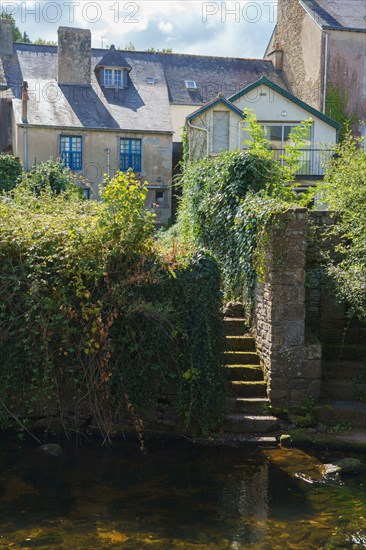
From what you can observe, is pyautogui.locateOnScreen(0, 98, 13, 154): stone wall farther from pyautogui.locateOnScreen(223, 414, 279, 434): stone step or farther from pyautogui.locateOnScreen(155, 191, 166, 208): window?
pyautogui.locateOnScreen(223, 414, 279, 434): stone step

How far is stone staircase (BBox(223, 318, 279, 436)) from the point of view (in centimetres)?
1003

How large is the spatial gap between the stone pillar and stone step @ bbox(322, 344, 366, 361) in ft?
3.45

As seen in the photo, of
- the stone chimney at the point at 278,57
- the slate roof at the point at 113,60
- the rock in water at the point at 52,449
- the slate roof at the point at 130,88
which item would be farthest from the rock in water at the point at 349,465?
the stone chimney at the point at 278,57

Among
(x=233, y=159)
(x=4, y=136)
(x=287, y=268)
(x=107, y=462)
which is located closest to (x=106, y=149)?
(x=4, y=136)

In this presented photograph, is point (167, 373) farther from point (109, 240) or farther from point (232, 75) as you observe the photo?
point (232, 75)

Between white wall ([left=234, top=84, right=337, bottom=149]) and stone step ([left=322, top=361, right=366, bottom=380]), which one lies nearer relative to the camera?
stone step ([left=322, top=361, right=366, bottom=380])

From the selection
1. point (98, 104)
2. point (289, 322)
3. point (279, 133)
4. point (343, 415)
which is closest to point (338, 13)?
point (279, 133)

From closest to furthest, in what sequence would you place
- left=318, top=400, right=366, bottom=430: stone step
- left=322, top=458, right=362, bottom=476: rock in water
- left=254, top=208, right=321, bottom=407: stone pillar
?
left=322, top=458, right=362, bottom=476: rock in water, left=318, top=400, right=366, bottom=430: stone step, left=254, top=208, right=321, bottom=407: stone pillar

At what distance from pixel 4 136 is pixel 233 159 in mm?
20608

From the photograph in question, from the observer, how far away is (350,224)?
11.6 metres

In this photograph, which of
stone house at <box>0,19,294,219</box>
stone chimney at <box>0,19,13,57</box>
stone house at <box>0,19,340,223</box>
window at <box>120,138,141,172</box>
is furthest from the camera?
stone chimney at <box>0,19,13,57</box>

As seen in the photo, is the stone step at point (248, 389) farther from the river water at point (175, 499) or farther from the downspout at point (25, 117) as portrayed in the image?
the downspout at point (25, 117)

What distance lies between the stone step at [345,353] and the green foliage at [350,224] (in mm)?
592

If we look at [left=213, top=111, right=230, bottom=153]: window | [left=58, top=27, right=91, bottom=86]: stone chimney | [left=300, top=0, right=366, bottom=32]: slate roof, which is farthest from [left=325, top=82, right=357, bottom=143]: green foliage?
[left=58, top=27, right=91, bottom=86]: stone chimney
